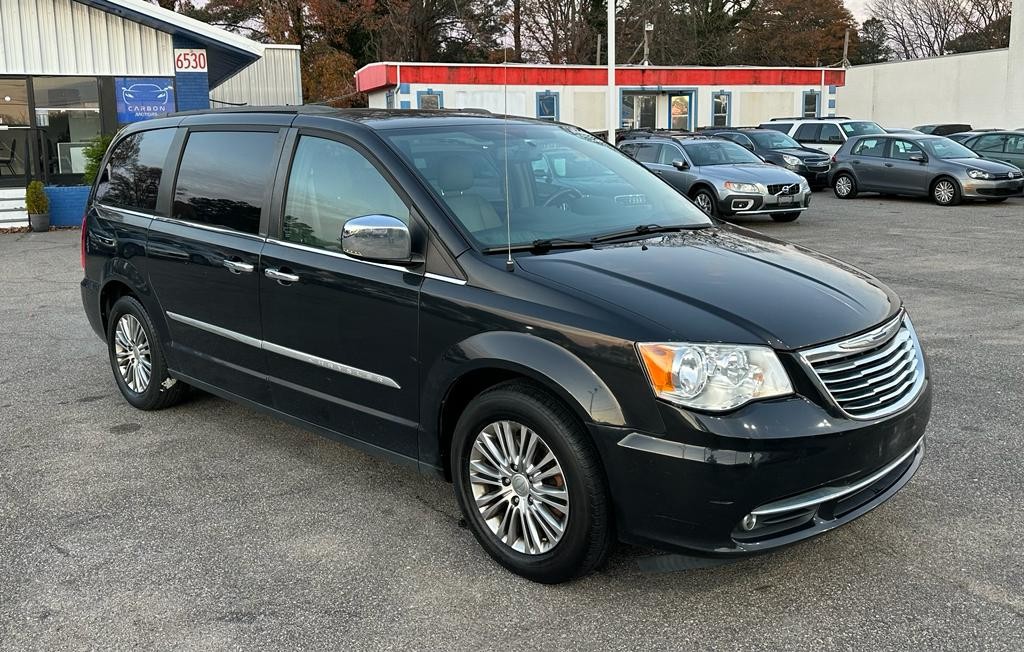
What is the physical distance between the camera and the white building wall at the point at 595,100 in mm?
31500

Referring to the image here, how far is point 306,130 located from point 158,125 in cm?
159

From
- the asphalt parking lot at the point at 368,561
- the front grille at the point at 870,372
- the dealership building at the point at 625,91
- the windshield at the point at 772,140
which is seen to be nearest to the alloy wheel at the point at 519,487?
the asphalt parking lot at the point at 368,561

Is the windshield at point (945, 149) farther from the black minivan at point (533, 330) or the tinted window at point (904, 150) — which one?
the black minivan at point (533, 330)

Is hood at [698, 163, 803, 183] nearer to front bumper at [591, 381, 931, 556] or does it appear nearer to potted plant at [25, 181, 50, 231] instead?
potted plant at [25, 181, 50, 231]

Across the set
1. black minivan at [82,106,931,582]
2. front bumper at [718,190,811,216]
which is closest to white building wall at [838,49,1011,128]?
front bumper at [718,190,811,216]

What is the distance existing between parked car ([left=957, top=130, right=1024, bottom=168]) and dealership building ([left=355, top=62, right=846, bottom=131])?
44.2 feet

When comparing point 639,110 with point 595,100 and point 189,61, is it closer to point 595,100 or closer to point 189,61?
point 595,100

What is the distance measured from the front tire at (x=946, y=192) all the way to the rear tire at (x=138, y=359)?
17034 mm

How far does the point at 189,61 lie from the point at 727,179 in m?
10.5

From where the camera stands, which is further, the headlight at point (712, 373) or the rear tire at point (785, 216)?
the rear tire at point (785, 216)

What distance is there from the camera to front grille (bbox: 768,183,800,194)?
1579 cm

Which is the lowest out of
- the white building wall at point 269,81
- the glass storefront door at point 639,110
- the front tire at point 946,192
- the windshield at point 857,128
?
the front tire at point 946,192

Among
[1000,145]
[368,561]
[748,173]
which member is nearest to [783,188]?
[748,173]

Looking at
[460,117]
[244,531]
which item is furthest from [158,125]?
[244,531]
